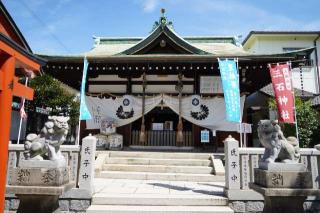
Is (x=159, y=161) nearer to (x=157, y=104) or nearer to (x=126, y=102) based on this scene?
(x=157, y=104)

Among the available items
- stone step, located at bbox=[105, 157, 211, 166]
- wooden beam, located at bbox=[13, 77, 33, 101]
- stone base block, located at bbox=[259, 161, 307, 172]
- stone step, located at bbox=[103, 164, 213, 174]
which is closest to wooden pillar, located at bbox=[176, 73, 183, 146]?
stone step, located at bbox=[105, 157, 211, 166]

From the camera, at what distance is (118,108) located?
12.9 m

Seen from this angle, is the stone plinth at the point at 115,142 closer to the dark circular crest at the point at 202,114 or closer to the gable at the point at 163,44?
the dark circular crest at the point at 202,114

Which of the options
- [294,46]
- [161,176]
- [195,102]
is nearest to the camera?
[161,176]

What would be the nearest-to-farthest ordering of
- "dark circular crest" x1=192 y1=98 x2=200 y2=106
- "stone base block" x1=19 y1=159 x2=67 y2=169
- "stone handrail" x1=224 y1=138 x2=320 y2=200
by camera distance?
1. "stone base block" x1=19 y1=159 x2=67 y2=169
2. "stone handrail" x1=224 y1=138 x2=320 y2=200
3. "dark circular crest" x1=192 y1=98 x2=200 y2=106

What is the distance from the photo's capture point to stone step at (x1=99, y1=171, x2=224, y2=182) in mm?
8930

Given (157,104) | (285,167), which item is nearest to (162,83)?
(157,104)

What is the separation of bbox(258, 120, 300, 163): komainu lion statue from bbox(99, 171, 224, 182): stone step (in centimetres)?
425

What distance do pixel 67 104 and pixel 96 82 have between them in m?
7.24

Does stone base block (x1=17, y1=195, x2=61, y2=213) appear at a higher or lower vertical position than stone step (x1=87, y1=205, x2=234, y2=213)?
higher

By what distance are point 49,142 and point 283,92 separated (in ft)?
27.2

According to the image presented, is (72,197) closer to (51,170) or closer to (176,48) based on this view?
(51,170)

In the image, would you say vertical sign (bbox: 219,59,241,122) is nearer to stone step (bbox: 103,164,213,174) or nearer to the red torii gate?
stone step (bbox: 103,164,213,174)

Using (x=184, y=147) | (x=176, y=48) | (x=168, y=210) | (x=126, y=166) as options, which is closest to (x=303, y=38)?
(x=176, y=48)
